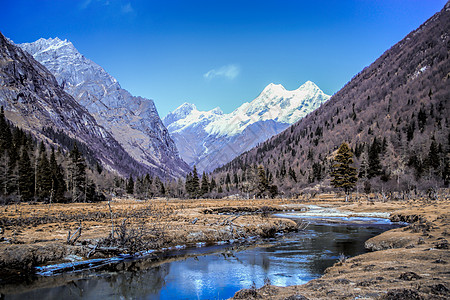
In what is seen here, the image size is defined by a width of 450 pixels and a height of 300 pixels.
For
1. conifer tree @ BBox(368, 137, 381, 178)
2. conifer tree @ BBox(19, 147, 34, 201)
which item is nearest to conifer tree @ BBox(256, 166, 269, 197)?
conifer tree @ BBox(368, 137, 381, 178)

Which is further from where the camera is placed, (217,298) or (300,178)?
(300,178)

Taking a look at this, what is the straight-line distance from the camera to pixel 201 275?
21.0 metres

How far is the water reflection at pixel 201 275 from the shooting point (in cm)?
1758

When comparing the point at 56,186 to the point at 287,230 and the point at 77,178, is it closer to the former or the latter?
the point at 77,178

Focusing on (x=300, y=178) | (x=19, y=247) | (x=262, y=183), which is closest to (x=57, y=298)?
(x=19, y=247)

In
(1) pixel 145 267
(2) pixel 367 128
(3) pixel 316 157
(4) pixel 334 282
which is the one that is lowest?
(1) pixel 145 267

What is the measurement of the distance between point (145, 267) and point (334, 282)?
15332 mm

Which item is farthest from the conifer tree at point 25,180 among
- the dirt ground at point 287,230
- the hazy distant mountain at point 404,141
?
the hazy distant mountain at point 404,141

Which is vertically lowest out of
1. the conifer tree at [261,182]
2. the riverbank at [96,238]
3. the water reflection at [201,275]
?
the water reflection at [201,275]

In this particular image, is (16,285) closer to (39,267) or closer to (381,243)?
(39,267)

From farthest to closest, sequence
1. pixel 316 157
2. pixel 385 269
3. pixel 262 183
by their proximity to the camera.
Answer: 1. pixel 316 157
2. pixel 262 183
3. pixel 385 269

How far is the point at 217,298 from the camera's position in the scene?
16234 millimetres

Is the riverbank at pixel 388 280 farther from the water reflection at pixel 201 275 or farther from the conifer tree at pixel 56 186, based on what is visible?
the conifer tree at pixel 56 186

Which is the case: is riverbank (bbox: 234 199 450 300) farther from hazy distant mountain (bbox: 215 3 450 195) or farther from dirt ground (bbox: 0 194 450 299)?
hazy distant mountain (bbox: 215 3 450 195)
